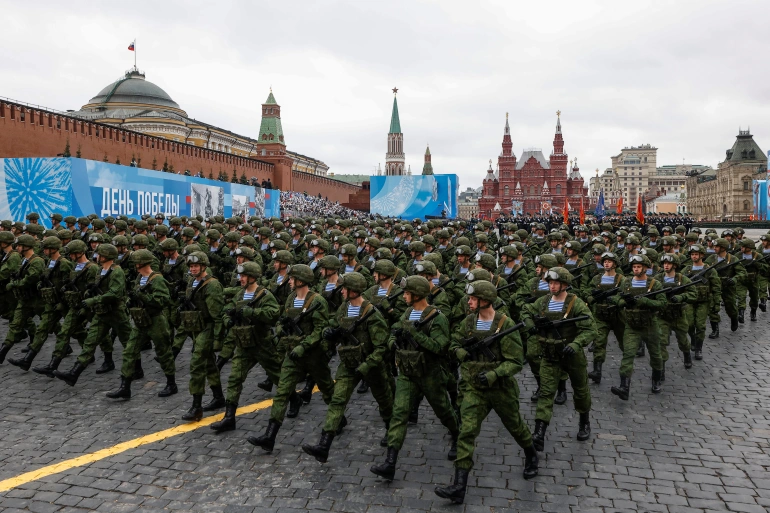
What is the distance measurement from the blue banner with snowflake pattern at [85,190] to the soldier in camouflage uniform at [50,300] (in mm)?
14468

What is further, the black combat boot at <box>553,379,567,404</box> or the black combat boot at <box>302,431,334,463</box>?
the black combat boot at <box>553,379,567,404</box>

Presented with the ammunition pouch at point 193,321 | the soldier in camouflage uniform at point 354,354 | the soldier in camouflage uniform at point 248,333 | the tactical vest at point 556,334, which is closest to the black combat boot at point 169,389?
the ammunition pouch at point 193,321

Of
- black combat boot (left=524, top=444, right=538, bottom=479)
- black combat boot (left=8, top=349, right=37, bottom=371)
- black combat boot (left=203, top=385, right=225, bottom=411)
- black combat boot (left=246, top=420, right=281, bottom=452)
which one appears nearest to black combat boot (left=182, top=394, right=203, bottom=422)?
black combat boot (left=203, top=385, right=225, bottom=411)

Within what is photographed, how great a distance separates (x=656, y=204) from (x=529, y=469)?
145 metres

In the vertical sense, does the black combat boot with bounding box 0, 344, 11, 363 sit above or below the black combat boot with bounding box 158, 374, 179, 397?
above

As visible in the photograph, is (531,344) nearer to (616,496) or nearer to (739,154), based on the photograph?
(616,496)

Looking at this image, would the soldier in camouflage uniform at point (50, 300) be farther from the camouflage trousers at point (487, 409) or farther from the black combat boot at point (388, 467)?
the camouflage trousers at point (487, 409)

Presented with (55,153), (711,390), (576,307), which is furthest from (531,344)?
(55,153)

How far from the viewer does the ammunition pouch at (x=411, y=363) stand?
5.92m

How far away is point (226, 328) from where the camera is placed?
7.69 meters

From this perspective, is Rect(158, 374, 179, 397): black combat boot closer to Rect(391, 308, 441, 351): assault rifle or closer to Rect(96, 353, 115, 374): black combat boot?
Rect(96, 353, 115, 374): black combat boot

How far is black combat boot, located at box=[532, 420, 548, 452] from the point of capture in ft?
21.5

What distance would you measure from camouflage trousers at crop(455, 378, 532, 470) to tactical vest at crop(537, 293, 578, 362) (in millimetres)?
1110

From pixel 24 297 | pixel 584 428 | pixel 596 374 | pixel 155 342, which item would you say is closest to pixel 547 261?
pixel 596 374
